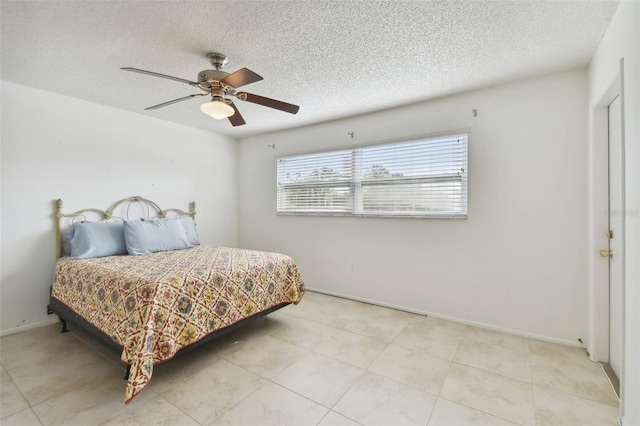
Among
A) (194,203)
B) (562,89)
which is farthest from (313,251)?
(562,89)

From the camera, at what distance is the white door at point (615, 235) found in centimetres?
212

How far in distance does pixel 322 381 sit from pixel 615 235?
2.45m

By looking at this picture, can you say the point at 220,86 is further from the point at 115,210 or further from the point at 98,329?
the point at 115,210

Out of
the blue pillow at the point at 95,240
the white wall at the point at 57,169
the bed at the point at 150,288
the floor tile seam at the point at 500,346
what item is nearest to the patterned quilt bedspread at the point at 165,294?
the bed at the point at 150,288

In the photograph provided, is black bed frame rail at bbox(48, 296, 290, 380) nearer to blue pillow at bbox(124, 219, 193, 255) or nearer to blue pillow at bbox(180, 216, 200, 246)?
blue pillow at bbox(124, 219, 193, 255)

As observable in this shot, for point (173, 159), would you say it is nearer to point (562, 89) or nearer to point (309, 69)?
point (309, 69)

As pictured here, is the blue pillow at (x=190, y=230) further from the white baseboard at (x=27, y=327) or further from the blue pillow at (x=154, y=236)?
Answer: the white baseboard at (x=27, y=327)

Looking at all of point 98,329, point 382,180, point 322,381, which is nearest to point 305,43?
point 382,180

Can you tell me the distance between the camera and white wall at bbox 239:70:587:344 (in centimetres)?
260

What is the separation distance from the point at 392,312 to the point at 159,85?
350 cm

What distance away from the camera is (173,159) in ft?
14.0

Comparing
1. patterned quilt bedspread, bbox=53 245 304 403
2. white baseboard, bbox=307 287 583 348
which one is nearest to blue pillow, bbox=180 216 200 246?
patterned quilt bedspread, bbox=53 245 304 403

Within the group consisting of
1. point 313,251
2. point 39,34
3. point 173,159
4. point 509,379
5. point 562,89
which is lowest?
point 509,379

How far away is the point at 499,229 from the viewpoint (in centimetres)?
291
